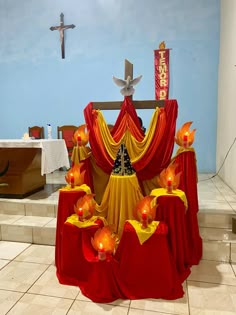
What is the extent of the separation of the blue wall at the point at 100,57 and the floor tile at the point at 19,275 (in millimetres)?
2951

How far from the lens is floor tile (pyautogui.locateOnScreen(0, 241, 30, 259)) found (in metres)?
2.24

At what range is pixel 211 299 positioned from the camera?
161cm

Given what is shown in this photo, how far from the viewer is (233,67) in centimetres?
314

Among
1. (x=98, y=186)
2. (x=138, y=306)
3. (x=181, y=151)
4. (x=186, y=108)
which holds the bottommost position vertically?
(x=138, y=306)

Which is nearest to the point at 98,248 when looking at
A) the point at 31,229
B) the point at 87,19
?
the point at 31,229

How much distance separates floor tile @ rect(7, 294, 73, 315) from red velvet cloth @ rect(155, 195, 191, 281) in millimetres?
804

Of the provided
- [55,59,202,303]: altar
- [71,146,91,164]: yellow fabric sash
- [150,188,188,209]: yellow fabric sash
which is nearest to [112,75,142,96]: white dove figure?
[55,59,202,303]: altar

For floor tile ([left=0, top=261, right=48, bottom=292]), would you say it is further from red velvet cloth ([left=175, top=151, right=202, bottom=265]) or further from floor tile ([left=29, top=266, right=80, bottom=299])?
red velvet cloth ([left=175, top=151, right=202, bottom=265])

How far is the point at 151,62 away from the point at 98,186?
2.82m

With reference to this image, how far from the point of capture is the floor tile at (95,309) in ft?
4.95

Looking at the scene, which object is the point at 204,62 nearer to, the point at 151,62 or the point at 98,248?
the point at 151,62

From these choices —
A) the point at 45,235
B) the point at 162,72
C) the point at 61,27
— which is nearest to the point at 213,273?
the point at 45,235

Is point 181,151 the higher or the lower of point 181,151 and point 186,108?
the lower

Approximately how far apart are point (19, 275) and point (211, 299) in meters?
1.40
